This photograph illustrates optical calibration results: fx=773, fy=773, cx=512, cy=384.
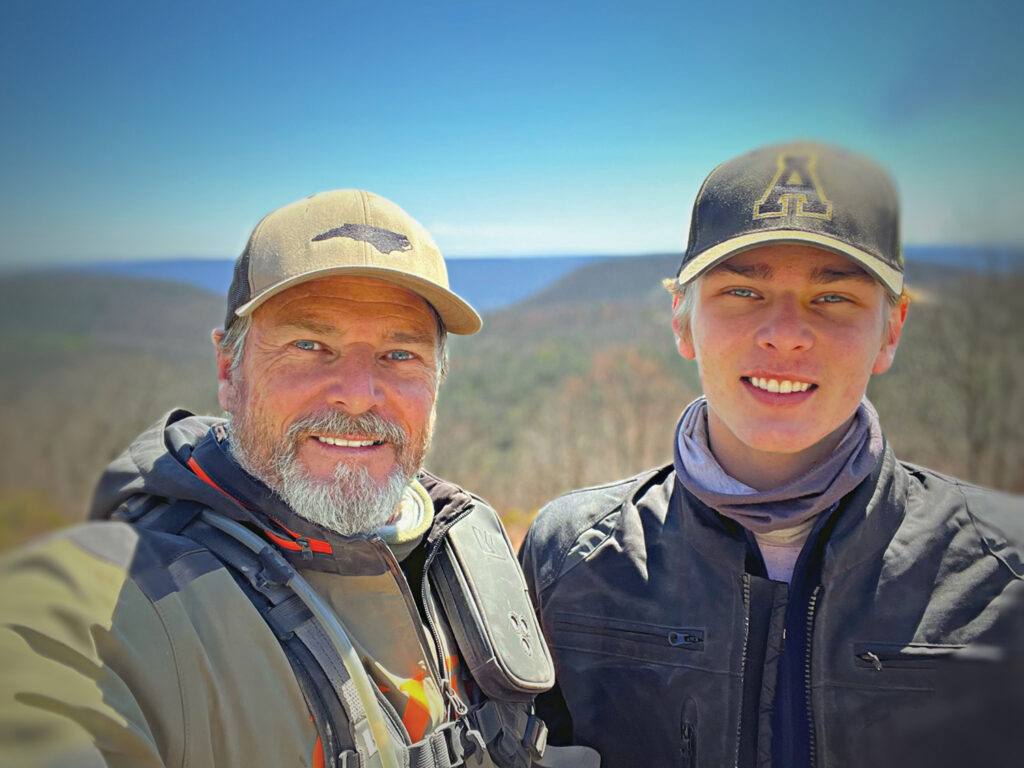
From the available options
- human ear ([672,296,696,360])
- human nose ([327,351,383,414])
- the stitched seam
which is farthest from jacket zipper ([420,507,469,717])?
human ear ([672,296,696,360])

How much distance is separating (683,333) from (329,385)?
4.29ft

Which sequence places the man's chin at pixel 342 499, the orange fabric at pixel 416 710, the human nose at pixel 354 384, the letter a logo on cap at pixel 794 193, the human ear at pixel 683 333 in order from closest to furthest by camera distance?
the orange fabric at pixel 416 710 → the man's chin at pixel 342 499 → the human nose at pixel 354 384 → the letter a logo on cap at pixel 794 193 → the human ear at pixel 683 333

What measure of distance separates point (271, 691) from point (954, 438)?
2136cm

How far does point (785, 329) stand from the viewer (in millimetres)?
2389

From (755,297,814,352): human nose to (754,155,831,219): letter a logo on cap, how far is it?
28 centimetres

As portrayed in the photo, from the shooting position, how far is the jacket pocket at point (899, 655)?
7.64 feet

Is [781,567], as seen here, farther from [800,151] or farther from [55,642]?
[55,642]

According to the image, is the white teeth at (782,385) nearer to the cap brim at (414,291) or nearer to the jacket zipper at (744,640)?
Answer: the jacket zipper at (744,640)

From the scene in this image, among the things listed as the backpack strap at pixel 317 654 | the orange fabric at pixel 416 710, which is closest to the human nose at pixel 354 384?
the backpack strap at pixel 317 654

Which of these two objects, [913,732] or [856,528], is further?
[856,528]

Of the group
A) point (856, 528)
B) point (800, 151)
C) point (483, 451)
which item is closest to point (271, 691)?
point (856, 528)

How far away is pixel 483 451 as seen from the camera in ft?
116

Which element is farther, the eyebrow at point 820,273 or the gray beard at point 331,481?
the eyebrow at point 820,273

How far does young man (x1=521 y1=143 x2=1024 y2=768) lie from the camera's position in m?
2.36
